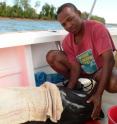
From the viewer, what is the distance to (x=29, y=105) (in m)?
1.75

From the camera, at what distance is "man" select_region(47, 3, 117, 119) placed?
2.01 meters

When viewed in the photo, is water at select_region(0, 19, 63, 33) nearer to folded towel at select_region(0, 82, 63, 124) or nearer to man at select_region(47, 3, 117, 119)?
man at select_region(47, 3, 117, 119)

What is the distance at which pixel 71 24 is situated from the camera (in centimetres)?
218

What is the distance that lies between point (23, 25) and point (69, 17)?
0.65m

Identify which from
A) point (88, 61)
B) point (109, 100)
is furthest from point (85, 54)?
point (109, 100)

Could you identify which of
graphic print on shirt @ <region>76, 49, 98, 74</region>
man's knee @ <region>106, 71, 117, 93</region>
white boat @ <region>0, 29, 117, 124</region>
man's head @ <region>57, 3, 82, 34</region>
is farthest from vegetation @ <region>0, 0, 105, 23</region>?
man's knee @ <region>106, 71, 117, 93</region>

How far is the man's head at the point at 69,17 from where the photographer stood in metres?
2.17

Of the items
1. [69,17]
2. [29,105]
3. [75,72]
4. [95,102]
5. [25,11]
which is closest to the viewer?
[29,105]

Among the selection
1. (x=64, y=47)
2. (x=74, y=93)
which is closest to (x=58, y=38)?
(x=64, y=47)

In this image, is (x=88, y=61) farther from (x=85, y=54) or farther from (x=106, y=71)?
(x=106, y=71)

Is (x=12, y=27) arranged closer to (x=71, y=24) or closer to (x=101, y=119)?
(x=71, y=24)

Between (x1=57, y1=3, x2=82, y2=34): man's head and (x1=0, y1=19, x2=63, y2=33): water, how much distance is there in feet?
1.64

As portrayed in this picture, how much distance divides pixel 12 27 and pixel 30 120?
1.02 metres

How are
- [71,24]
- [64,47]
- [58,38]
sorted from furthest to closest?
[58,38] < [64,47] < [71,24]
